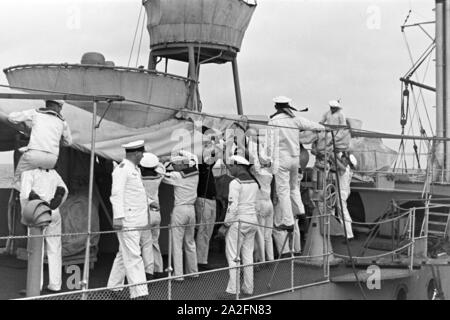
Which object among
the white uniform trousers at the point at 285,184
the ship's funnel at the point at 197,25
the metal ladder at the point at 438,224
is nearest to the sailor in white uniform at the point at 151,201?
the white uniform trousers at the point at 285,184

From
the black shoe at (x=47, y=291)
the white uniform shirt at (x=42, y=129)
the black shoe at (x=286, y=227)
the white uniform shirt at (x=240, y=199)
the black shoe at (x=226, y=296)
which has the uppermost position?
the white uniform shirt at (x=42, y=129)

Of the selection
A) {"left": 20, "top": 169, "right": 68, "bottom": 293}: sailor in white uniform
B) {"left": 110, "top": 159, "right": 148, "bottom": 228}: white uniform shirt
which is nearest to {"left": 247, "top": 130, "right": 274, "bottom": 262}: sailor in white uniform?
{"left": 110, "top": 159, "right": 148, "bottom": 228}: white uniform shirt

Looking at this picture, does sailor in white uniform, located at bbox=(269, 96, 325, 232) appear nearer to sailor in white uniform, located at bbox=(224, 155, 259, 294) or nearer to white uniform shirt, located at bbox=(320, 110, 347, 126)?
sailor in white uniform, located at bbox=(224, 155, 259, 294)

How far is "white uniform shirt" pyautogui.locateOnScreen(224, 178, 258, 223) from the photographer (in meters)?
7.36

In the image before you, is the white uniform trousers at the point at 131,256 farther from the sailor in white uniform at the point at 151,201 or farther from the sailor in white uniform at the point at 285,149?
the sailor in white uniform at the point at 285,149

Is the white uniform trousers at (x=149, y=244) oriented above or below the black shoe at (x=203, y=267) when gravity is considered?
above

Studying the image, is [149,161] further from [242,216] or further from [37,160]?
[37,160]

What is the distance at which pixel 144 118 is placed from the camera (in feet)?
30.1

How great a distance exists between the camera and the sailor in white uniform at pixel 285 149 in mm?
8562

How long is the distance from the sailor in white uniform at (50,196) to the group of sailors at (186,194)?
11 millimetres

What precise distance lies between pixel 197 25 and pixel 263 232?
6.40 m

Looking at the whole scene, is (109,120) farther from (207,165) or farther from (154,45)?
(154,45)

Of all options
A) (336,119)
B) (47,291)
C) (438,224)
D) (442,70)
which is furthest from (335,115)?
(442,70)
